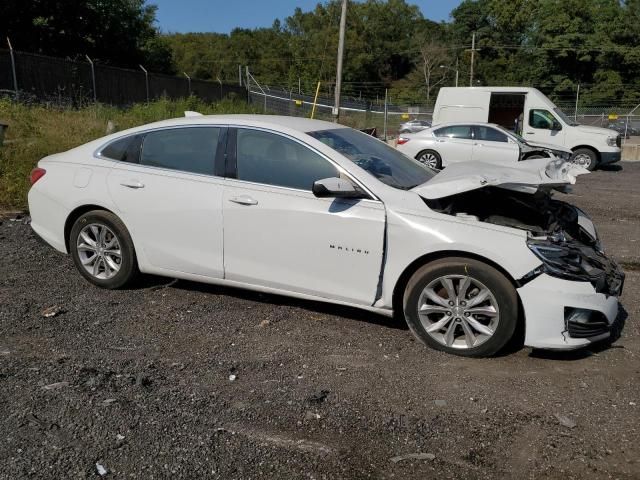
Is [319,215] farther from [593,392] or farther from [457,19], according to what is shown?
[457,19]

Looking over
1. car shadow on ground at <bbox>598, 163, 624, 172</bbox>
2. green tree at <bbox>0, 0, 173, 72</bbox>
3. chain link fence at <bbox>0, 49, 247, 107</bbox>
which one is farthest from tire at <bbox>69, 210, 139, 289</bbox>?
green tree at <bbox>0, 0, 173, 72</bbox>

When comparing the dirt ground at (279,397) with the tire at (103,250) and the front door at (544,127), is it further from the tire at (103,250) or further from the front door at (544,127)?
the front door at (544,127)

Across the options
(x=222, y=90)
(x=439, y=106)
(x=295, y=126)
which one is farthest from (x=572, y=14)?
(x=295, y=126)

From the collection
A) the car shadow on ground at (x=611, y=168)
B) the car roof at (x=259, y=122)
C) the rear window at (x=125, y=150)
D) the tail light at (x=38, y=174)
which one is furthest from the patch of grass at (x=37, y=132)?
the car shadow on ground at (x=611, y=168)

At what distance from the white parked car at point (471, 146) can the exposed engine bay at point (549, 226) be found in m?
9.02

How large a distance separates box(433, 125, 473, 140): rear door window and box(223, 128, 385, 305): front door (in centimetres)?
1096

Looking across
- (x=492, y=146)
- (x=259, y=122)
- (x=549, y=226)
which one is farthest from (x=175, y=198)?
(x=492, y=146)

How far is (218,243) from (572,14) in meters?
84.6

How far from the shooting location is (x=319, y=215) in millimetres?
4133

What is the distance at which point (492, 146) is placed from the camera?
1402 cm

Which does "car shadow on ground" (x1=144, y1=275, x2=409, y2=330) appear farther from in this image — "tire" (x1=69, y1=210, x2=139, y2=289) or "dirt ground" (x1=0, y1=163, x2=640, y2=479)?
"tire" (x1=69, y1=210, x2=139, y2=289)

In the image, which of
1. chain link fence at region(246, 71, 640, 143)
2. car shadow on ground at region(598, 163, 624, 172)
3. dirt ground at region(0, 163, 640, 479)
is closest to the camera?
dirt ground at region(0, 163, 640, 479)

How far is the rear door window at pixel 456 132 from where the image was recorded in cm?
A: 1458

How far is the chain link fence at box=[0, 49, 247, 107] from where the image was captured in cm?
1645
